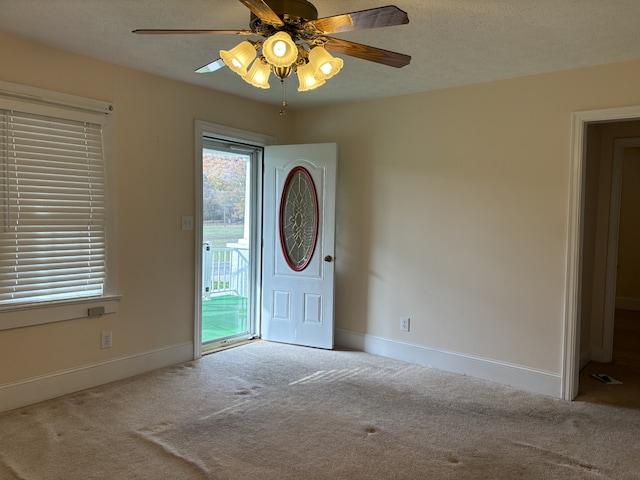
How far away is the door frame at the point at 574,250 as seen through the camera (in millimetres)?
3338

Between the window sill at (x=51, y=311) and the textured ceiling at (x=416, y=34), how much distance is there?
68.9 inches

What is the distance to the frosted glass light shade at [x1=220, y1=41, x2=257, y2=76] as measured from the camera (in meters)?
2.09

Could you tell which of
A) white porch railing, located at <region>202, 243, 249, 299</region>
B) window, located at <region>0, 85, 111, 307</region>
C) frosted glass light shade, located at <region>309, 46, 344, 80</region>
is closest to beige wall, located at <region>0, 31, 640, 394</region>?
window, located at <region>0, 85, 111, 307</region>

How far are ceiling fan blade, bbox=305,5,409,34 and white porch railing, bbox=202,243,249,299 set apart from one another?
3.29 metres

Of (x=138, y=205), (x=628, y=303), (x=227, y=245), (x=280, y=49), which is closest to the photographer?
(x=280, y=49)

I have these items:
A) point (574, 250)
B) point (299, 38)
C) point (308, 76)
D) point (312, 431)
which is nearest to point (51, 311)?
point (312, 431)

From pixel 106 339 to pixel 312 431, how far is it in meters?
1.77

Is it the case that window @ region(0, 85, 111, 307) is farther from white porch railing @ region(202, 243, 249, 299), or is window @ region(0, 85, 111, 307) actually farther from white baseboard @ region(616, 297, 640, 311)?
white baseboard @ region(616, 297, 640, 311)

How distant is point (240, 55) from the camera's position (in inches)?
82.8

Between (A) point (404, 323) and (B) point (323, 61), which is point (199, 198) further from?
(B) point (323, 61)

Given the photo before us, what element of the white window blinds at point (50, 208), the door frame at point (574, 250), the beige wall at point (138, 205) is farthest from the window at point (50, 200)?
the door frame at point (574, 250)

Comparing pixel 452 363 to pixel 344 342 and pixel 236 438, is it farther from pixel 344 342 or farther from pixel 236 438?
pixel 236 438

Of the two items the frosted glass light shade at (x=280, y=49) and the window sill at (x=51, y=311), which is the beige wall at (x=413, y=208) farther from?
the frosted glass light shade at (x=280, y=49)

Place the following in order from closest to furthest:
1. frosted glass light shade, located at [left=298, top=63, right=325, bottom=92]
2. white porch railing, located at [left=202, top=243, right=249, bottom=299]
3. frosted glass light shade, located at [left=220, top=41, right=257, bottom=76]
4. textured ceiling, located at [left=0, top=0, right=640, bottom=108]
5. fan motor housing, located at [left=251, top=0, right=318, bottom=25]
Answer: fan motor housing, located at [left=251, top=0, right=318, bottom=25] → frosted glass light shade, located at [left=220, top=41, right=257, bottom=76] → frosted glass light shade, located at [left=298, top=63, right=325, bottom=92] → textured ceiling, located at [left=0, top=0, right=640, bottom=108] → white porch railing, located at [left=202, top=243, right=249, bottom=299]
